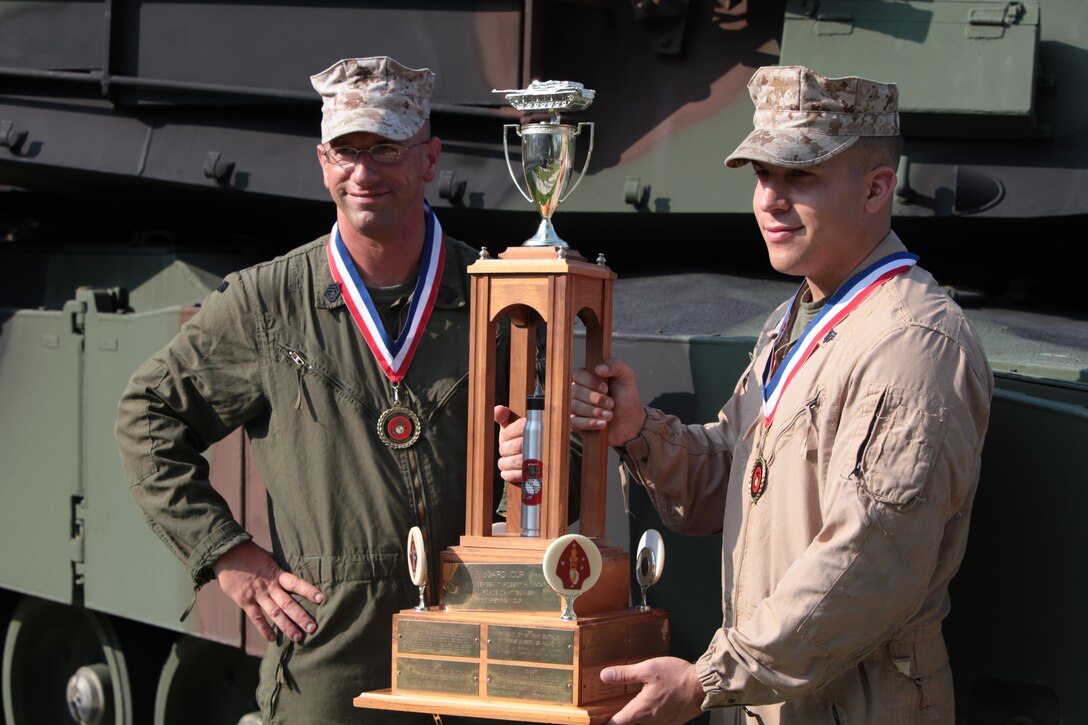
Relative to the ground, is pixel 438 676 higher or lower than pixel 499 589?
lower

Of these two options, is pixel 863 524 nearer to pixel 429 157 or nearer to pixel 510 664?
pixel 510 664

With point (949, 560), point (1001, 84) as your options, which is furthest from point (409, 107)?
point (1001, 84)

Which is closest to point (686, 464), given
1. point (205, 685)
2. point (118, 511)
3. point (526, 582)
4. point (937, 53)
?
point (526, 582)

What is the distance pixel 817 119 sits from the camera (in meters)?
3.22

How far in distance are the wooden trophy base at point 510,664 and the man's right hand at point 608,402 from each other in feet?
1.38

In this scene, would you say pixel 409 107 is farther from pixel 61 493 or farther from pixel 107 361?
pixel 61 493

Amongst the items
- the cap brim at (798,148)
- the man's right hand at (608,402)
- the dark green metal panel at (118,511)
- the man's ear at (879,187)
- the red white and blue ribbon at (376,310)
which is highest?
the cap brim at (798,148)

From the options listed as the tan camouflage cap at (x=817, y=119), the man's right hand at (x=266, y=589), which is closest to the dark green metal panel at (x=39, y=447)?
the man's right hand at (x=266, y=589)

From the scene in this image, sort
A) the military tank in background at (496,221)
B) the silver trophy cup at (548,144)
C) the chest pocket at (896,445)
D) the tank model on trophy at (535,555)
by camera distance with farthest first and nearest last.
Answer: the military tank in background at (496,221), the silver trophy cup at (548,144), the tank model on trophy at (535,555), the chest pocket at (896,445)

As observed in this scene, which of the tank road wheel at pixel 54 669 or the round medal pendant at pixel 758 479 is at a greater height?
the round medal pendant at pixel 758 479

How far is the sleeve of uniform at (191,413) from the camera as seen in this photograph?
4.07 metres

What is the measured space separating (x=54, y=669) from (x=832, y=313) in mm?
5156

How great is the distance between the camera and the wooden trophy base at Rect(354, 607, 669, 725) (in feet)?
11.2

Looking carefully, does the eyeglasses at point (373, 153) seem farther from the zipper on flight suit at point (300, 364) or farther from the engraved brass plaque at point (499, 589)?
the engraved brass plaque at point (499, 589)
